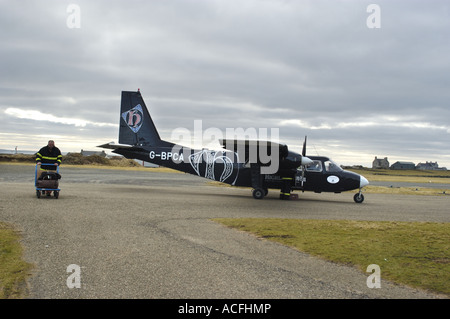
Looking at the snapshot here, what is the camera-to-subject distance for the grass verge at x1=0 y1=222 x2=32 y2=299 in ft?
17.9

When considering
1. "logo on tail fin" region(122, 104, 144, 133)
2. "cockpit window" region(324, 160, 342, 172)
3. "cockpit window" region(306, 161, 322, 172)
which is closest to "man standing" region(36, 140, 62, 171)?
"logo on tail fin" region(122, 104, 144, 133)

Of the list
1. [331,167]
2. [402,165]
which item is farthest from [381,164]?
[331,167]

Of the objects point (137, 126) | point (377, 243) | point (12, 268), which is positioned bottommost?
point (377, 243)

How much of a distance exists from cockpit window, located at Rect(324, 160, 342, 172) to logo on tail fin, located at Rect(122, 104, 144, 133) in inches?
512

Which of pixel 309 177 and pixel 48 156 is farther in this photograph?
pixel 309 177

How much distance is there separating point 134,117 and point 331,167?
1390 centimetres

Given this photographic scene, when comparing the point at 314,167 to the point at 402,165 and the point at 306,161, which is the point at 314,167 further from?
the point at 402,165

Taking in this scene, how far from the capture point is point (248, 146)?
20906 millimetres

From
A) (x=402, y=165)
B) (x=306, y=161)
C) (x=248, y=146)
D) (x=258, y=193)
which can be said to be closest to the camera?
(x=248, y=146)

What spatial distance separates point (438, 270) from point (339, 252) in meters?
2.14

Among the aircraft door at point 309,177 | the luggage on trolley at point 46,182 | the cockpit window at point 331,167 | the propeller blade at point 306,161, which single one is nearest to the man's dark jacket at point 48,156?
the luggage on trolley at point 46,182

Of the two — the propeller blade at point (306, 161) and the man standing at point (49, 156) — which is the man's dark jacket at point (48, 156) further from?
the propeller blade at point (306, 161)

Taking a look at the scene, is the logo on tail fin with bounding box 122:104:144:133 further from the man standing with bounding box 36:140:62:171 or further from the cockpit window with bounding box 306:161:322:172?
the cockpit window with bounding box 306:161:322:172
